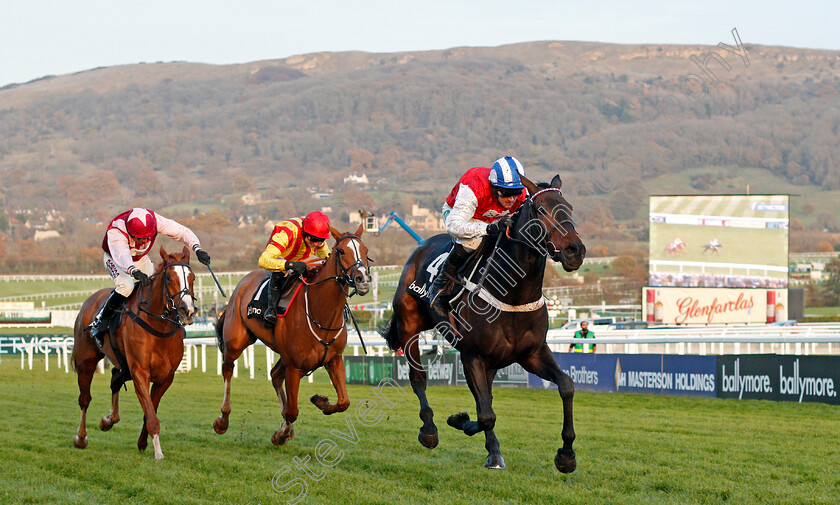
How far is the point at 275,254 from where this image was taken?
9148 millimetres

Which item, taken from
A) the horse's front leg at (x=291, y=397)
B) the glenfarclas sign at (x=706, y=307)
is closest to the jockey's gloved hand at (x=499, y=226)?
the horse's front leg at (x=291, y=397)

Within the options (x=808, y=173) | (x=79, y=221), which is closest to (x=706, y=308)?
(x=808, y=173)

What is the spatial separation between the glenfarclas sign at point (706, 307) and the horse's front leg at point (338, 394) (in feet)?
113

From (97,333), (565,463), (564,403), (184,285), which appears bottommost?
(565,463)

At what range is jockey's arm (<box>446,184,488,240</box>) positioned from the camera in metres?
6.95

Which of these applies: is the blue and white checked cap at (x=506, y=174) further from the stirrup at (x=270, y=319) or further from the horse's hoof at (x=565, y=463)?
the stirrup at (x=270, y=319)

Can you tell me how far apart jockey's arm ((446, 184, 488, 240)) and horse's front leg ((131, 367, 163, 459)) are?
3273mm

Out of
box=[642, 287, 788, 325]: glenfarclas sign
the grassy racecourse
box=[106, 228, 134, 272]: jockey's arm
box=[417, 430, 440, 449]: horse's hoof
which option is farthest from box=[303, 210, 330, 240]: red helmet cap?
box=[642, 287, 788, 325]: glenfarclas sign

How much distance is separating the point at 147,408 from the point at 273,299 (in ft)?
4.92

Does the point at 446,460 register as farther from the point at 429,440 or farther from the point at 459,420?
the point at 459,420

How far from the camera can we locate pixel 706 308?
41.3 meters

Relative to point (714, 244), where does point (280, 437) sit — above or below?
below

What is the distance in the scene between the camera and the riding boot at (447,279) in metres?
7.48

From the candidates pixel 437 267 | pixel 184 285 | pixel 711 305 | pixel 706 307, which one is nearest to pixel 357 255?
pixel 437 267
